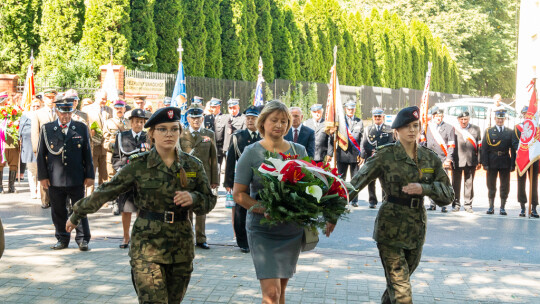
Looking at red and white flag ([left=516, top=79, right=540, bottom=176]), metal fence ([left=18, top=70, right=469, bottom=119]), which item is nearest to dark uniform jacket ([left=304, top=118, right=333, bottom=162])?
red and white flag ([left=516, top=79, right=540, bottom=176])

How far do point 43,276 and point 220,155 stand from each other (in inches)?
313

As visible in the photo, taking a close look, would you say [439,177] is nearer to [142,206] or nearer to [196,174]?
[196,174]

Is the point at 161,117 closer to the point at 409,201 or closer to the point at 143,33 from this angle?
the point at 409,201

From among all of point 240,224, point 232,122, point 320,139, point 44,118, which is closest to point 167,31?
point 232,122

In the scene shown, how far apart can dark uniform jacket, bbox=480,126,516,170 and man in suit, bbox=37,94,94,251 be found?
821cm

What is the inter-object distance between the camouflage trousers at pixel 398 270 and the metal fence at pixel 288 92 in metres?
15.1

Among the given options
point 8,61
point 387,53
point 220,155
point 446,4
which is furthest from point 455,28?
point 220,155

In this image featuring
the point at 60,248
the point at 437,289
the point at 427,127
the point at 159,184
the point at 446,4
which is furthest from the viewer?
the point at 446,4

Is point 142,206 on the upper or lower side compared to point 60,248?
upper

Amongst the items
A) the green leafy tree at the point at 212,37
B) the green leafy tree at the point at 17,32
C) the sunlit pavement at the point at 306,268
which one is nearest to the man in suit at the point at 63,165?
the sunlit pavement at the point at 306,268

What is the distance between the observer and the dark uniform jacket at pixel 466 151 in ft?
46.1

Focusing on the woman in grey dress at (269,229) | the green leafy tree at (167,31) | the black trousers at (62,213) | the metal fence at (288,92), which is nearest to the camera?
the woman in grey dress at (269,229)

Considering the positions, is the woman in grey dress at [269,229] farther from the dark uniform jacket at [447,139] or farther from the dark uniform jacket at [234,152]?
the dark uniform jacket at [447,139]

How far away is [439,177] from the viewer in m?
5.66
